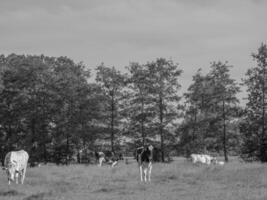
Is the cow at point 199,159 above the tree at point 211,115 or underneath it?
underneath

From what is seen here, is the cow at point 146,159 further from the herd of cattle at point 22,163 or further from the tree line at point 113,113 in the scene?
the tree line at point 113,113

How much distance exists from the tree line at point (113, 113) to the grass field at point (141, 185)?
71.3 ft

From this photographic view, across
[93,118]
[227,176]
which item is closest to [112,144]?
[93,118]

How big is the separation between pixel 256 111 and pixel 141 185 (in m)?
29.5

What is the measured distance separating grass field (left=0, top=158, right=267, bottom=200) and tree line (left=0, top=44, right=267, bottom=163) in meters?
21.7

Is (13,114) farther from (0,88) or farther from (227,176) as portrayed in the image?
(227,176)

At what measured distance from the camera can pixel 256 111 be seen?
48.5m

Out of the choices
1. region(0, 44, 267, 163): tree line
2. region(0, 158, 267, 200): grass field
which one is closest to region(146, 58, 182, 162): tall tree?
region(0, 44, 267, 163): tree line

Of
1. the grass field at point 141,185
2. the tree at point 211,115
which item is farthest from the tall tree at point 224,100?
the grass field at point 141,185

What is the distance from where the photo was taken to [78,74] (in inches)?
2427

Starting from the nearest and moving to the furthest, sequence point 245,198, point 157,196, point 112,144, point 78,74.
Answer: point 245,198 → point 157,196 → point 112,144 → point 78,74

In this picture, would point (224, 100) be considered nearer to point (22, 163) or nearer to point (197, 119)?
point (197, 119)

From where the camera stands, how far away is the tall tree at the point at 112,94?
5289 centimetres

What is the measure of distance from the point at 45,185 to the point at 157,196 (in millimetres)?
7103
